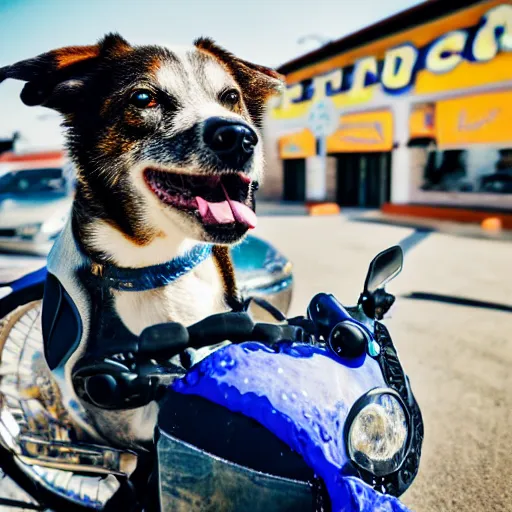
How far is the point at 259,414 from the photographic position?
101cm

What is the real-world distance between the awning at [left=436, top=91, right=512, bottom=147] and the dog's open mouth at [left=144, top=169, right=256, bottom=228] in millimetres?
11921

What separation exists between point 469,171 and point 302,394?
42.7ft

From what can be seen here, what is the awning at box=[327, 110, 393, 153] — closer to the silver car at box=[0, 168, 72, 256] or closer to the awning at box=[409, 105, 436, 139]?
the awning at box=[409, 105, 436, 139]

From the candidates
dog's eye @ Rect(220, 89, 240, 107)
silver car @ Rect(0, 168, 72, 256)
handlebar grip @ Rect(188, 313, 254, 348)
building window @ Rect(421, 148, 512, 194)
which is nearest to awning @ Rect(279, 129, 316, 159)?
silver car @ Rect(0, 168, 72, 256)

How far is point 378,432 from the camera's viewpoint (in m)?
1.06

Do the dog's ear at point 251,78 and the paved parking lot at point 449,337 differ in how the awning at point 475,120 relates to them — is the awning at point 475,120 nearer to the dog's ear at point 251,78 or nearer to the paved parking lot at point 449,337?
the paved parking lot at point 449,337

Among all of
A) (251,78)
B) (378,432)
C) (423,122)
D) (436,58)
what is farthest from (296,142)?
(423,122)

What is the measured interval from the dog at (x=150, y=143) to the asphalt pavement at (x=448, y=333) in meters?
1.17

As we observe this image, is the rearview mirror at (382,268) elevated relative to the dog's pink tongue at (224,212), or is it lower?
lower

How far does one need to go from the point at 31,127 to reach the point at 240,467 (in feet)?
3.25

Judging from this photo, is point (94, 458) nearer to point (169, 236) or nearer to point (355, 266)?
point (169, 236)

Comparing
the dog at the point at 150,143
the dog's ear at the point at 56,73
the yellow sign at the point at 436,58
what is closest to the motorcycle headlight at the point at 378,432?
the dog at the point at 150,143

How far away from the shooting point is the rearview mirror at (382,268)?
136 centimetres

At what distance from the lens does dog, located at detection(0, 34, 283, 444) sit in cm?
120
